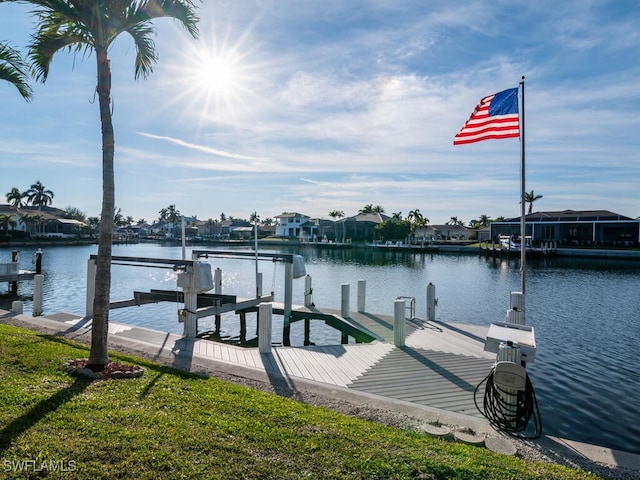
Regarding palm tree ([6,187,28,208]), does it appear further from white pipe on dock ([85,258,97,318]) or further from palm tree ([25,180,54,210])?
white pipe on dock ([85,258,97,318])

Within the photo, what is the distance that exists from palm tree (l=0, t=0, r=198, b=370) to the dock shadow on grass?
1.28 m

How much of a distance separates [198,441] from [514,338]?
4834 millimetres

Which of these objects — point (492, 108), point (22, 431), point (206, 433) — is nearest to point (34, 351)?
point (22, 431)

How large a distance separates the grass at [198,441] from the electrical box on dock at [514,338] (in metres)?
1.77

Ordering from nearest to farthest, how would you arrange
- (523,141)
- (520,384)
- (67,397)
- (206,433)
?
(206,433)
(67,397)
(520,384)
(523,141)

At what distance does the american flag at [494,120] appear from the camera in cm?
1091

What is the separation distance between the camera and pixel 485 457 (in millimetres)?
4863

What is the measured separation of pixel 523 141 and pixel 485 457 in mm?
8522

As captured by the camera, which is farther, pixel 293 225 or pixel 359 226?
pixel 293 225

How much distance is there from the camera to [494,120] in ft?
36.8

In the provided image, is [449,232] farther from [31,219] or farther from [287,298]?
[287,298]

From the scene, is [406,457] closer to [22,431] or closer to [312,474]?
[312,474]

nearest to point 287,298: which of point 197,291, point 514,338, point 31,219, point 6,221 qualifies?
point 197,291

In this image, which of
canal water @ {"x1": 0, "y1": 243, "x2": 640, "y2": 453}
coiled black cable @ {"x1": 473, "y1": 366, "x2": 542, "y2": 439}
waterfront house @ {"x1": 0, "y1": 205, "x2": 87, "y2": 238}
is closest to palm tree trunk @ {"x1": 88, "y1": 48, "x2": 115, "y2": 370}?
coiled black cable @ {"x1": 473, "y1": 366, "x2": 542, "y2": 439}
